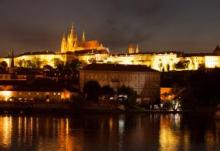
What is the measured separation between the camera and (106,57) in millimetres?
90438

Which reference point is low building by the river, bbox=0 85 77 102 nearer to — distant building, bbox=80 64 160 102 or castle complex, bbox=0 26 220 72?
distant building, bbox=80 64 160 102

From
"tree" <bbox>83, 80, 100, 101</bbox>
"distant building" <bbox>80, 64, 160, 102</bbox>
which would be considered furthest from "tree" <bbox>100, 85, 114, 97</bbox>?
"distant building" <bbox>80, 64, 160, 102</bbox>

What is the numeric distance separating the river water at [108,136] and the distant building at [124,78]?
77.9 ft

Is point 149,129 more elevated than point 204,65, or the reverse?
point 204,65

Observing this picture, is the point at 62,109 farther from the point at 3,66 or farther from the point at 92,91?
the point at 3,66

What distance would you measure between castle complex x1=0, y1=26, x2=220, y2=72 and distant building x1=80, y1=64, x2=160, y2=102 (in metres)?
17.3

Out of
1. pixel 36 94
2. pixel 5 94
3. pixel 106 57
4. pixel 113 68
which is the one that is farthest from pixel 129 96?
pixel 106 57

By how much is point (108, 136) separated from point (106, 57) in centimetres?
6349

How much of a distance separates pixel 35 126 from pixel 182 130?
22.6 feet

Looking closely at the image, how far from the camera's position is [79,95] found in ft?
164

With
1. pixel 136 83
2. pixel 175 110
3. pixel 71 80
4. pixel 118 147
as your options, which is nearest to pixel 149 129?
pixel 118 147

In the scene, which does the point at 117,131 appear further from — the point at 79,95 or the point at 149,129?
the point at 79,95

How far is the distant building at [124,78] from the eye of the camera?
196 ft

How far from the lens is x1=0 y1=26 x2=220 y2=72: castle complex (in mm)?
79812
